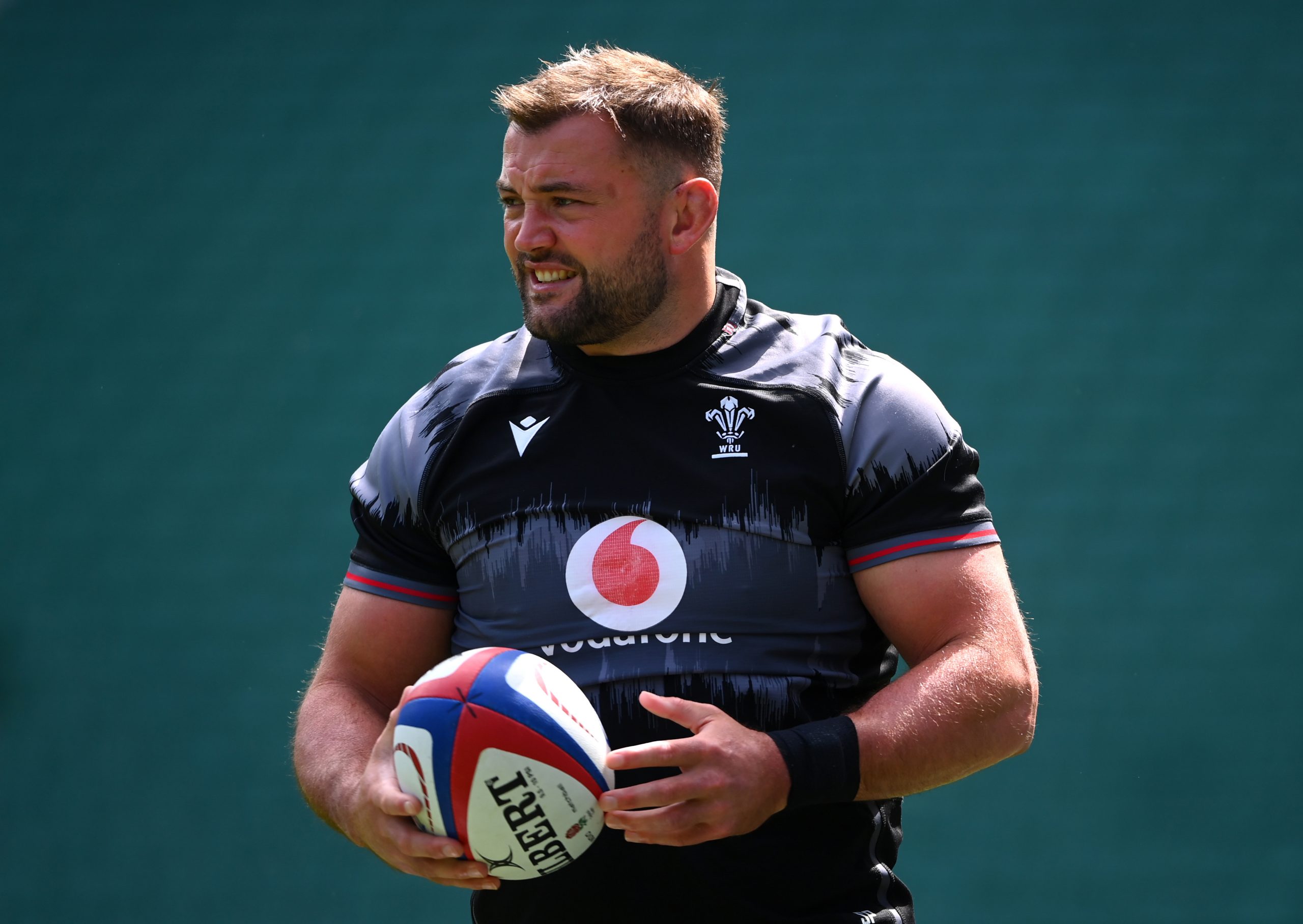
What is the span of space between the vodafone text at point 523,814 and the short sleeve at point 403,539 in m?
0.56

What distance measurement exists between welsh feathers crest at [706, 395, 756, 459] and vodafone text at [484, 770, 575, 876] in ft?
2.07

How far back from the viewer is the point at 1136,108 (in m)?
4.19

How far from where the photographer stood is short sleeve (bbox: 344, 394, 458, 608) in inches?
87.4

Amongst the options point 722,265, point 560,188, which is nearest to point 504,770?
point 560,188

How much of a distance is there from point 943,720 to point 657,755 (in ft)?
1.63

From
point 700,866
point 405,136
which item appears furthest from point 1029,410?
point 700,866

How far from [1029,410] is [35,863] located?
3551 mm

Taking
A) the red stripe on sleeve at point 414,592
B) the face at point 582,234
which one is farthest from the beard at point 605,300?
the red stripe on sleeve at point 414,592

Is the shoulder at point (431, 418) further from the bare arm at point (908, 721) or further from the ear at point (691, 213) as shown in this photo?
the bare arm at point (908, 721)

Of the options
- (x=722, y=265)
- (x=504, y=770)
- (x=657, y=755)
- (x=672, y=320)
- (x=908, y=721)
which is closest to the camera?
(x=657, y=755)

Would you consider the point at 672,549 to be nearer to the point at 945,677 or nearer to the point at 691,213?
the point at 945,677

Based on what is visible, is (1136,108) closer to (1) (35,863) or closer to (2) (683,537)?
(2) (683,537)

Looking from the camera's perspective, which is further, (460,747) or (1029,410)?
(1029,410)

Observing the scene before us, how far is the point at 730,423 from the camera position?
211 centimetres
